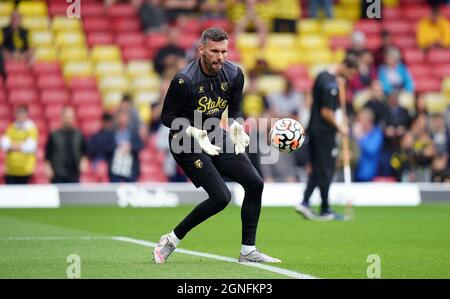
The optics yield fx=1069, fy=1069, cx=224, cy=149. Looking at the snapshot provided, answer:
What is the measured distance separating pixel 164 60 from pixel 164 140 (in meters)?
2.54

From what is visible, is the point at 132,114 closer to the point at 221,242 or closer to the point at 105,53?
the point at 105,53

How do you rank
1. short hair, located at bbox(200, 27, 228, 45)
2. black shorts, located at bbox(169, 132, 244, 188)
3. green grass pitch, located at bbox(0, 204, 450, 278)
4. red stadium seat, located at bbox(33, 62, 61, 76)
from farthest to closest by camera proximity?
red stadium seat, located at bbox(33, 62, 61, 76), black shorts, located at bbox(169, 132, 244, 188), short hair, located at bbox(200, 27, 228, 45), green grass pitch, located at bbox(0, 204, 450, 278)

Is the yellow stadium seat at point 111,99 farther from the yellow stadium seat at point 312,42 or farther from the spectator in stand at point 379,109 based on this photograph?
the spectator in stand at point 379,109

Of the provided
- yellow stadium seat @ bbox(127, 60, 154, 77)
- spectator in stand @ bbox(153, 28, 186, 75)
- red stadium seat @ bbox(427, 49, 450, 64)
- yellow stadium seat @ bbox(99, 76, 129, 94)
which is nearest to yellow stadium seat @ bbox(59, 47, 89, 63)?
yellow stadium seat @ bbox(99, 76, 129, 94)

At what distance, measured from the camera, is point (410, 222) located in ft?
56.4

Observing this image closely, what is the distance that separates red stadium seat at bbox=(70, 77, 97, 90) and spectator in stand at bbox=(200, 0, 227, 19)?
3600mm

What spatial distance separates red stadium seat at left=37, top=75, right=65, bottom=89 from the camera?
24.6 m

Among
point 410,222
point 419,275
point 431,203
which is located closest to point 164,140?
point 431,203

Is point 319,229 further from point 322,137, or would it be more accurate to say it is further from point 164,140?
point 164,140

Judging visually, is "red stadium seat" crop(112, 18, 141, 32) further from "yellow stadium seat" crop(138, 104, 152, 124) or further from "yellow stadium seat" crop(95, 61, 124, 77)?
"yellow stadium seat" crop(138, 104, 152, 124)


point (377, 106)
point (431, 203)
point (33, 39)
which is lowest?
point (431, 203)

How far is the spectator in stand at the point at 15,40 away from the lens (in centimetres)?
2406

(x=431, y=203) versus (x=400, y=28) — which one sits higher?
(x=400, y=28)

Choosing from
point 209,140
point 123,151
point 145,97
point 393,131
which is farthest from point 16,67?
point 209,140
